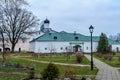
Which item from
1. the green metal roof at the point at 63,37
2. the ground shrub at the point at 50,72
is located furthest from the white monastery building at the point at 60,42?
the ground shrub at the point at 50,72

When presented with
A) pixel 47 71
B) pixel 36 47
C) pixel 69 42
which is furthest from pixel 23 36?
pixel 47 71

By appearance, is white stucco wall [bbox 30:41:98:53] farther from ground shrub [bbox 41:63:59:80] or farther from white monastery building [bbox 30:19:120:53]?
ground shrub [bbox 41:63:59:80]

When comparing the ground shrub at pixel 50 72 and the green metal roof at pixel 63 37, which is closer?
the ground shrub at pixel 50 72

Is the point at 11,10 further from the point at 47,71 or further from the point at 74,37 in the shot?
the point at 47,71

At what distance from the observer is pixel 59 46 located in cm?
8888

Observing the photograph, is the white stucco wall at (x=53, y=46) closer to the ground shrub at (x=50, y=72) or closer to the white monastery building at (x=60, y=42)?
the white monastery building at (x=60, y=42)

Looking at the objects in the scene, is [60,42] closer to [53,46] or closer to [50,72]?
[53,46]

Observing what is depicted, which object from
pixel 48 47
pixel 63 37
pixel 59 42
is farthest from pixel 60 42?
pixel 48 47

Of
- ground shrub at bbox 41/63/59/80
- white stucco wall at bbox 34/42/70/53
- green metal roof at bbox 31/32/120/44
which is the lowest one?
ground shrub at bbox 41/63/59/80

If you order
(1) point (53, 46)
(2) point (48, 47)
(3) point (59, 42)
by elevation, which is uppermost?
(3) point (59, 42)

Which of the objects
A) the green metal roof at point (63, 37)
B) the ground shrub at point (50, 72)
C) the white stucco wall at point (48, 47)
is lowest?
the ground shrub at point (50, 72)

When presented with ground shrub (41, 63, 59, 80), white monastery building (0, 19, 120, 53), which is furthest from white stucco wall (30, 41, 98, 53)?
ground shrub (41, 63, 59, 80)

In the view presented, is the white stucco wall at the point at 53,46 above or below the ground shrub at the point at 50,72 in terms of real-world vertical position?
above

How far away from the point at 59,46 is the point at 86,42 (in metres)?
7.84
